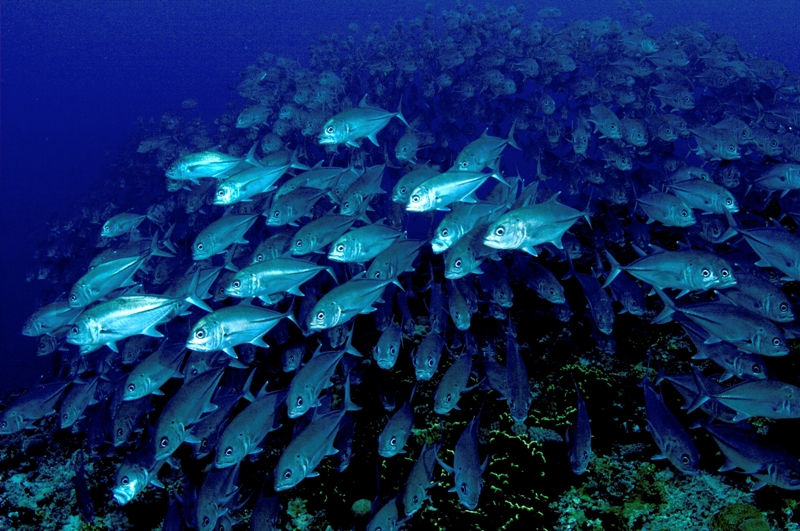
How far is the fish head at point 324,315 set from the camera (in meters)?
3.55

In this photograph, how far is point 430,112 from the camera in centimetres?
1169

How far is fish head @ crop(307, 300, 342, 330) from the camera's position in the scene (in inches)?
140

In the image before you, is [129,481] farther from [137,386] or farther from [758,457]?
[758,457]

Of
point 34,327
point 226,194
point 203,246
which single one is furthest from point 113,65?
point 203,246

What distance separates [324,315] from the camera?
3.57 m

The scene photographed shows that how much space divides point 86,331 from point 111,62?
103m

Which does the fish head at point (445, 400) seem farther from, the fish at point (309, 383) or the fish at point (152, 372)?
the fish at point (152, 372)

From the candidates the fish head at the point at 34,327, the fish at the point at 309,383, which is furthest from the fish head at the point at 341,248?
the fish head at the point at 34,327

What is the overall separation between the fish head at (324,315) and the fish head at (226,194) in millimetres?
1816

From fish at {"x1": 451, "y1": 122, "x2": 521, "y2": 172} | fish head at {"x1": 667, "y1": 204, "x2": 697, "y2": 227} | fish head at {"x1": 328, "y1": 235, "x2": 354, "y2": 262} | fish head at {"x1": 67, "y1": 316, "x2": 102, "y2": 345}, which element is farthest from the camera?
fish at {"x1": 451, "y1": 122, "x2": 521, "y2": 172}

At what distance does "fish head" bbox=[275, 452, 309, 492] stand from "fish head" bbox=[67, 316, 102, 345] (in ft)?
5.71

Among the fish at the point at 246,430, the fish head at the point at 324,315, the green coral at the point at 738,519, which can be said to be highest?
the fish head at the point at 324,315

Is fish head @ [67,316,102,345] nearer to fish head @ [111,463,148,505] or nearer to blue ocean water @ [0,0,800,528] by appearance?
fish head @ [111,463,148,505]

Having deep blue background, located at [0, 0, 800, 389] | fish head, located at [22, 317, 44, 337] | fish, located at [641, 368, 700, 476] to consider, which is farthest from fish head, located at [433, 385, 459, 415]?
deep blue background, located at [0, 0, 800, 389]
